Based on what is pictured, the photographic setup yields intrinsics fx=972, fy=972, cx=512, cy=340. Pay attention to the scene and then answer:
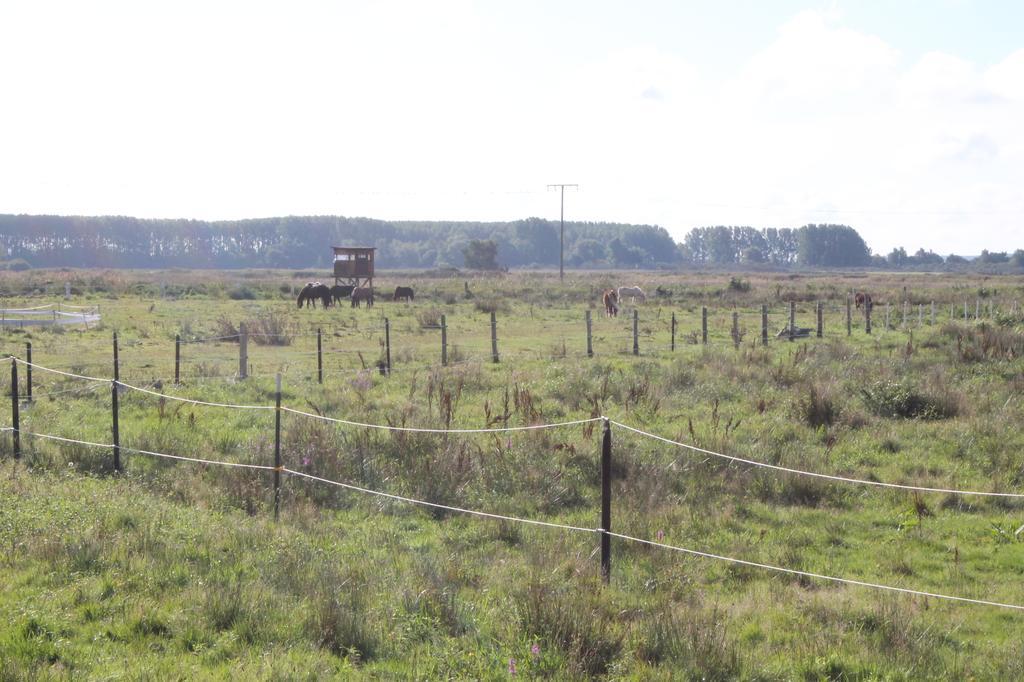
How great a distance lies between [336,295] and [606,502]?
40.2 m

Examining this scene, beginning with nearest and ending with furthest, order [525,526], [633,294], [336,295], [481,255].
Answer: [525,526]
[336,295]
[633,294]
[481,255]

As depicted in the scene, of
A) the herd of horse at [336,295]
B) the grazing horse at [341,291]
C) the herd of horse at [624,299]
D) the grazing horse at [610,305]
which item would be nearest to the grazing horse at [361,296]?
the herd of horse at [336,295]

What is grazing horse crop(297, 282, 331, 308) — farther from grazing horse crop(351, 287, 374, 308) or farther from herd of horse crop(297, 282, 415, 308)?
grazing horse crop(351, 287, 374, 308)

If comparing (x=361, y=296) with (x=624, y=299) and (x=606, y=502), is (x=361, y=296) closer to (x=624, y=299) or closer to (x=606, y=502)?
(x=624, y=299)

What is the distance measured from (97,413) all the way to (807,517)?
1025 centimetres

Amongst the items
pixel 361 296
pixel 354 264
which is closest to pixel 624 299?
pixel 361 296

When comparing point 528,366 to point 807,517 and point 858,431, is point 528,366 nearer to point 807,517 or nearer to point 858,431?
point 858,431

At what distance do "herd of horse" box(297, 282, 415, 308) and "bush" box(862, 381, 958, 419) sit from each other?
31029mm

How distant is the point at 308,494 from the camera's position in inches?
407

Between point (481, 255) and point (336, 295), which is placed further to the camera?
point (481, 255)

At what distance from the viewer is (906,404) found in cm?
1484

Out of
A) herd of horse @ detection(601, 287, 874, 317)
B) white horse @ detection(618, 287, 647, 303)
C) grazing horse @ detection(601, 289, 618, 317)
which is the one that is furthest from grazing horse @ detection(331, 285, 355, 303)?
grazing horse @ detection(601, 289, 618, 317)

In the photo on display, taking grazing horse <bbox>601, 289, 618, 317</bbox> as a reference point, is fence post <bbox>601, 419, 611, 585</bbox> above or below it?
below

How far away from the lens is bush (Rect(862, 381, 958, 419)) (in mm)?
14633
